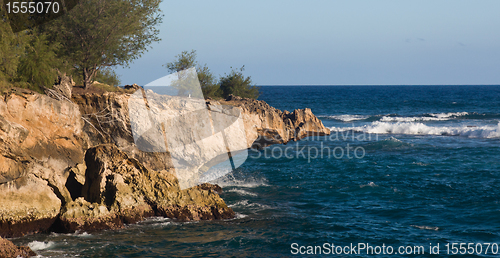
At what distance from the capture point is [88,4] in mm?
23219

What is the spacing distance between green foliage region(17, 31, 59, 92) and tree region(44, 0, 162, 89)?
2.42 metres

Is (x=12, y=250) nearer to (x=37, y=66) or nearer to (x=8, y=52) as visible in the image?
(x=8, y=52)

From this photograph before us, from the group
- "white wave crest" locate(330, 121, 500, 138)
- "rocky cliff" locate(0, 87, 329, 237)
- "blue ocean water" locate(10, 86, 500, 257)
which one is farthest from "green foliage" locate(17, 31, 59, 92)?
A: "white wave crest" locate(330, 121, 500, 138)

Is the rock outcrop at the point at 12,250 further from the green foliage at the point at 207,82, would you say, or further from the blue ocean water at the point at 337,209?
the green foliage at the point at 207,82

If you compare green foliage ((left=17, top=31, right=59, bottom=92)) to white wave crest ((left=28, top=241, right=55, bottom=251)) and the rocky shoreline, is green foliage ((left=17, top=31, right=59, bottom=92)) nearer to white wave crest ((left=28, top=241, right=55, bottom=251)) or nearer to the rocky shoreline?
the rocky shoreline

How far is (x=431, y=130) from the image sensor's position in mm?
48312

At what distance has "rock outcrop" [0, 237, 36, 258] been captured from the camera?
42.4ft

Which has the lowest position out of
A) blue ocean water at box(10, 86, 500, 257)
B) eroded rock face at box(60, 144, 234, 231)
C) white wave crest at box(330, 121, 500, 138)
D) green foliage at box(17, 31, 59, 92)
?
blue ocean water at box(10, 86, 500, 257)

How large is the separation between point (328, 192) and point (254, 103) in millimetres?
14254

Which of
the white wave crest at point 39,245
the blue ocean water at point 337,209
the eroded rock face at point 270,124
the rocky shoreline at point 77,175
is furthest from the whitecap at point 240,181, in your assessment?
the white wave crest at point 39,245

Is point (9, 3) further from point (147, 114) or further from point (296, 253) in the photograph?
point (296, 253)

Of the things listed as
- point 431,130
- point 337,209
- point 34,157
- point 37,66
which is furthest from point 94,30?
point 431,130

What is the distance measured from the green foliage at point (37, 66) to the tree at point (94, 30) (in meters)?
2.42

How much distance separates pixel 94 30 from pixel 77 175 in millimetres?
9396
